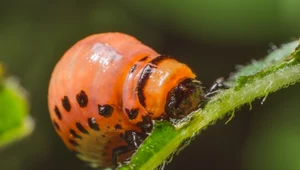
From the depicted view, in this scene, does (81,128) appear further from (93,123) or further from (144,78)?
Answer: (144,78)

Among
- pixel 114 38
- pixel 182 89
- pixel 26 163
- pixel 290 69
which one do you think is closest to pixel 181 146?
pixel 290 69

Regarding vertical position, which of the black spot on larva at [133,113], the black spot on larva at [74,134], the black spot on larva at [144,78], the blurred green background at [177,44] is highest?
the black spot on larva at [144,78]

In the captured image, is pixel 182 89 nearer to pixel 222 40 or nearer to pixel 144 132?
pixel 144 132

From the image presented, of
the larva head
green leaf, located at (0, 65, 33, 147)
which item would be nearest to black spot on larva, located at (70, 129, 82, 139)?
green leaf, located at (0, 65, 33, 147)

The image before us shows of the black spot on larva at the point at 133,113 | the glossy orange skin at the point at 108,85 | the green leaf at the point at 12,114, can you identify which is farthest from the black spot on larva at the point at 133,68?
the green leaf at the point at 12,114

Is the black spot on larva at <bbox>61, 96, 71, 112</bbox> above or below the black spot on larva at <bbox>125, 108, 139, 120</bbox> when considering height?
above

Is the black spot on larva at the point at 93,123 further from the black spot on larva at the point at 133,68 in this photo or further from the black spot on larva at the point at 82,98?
the black spot on larva at the point at 133,68

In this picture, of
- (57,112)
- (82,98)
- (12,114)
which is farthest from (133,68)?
(12,114)

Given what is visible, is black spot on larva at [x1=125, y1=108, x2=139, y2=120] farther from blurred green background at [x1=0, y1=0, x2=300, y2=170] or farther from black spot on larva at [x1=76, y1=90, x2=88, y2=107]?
blurred green background at [x1=0, y1=0, x2=300, y2=170]
